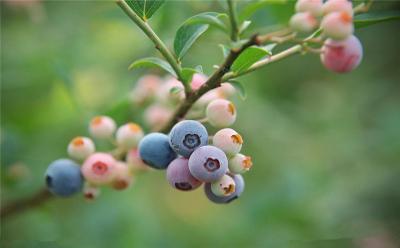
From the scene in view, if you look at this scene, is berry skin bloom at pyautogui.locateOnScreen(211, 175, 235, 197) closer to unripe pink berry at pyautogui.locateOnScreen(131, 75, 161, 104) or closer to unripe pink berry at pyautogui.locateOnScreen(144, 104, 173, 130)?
unripe pink berry at pyautogui.locateOnScreen(144, 104, 173, 130)

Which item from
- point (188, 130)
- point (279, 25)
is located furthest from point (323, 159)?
point (188, 130)

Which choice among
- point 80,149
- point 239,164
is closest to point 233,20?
point 239,164

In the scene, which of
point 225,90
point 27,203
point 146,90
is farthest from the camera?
point 146,90

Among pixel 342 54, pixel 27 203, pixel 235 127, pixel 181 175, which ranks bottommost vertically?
pixel 235 127

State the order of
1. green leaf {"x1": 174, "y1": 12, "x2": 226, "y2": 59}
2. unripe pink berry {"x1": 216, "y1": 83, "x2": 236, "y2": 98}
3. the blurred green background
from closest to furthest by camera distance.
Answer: green leaf {"x1": 174, "y1": 12, "x2": 226, "y2": 59}, unripe pink berry {"x1": 216, "y1": 83, "x2": 236, "y2": 98}, the blurred green background

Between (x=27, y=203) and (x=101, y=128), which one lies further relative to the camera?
(x=27, y=203)

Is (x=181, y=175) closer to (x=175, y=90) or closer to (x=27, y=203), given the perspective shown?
(x=175, y=90)

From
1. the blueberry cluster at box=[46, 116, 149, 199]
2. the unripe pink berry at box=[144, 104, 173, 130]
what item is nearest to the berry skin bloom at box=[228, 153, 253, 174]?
the blueberry cluster at box=[46, 116, 149, 199]

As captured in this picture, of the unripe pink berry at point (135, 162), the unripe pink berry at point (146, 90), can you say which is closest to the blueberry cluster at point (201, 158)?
the unripe pink berry at point (135, 162)
